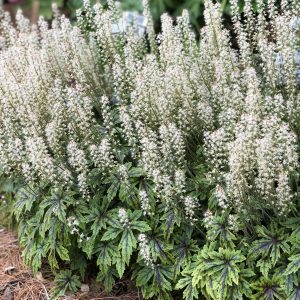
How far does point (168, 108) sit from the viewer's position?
4.55 meters

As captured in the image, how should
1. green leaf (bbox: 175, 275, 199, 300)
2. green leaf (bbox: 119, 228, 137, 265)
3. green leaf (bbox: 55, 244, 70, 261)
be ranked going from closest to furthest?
green leaf (bbox: 175, 275, 199, 300)
green leaf (bbox: 119, 228, 137, 265)
green leaf (bbox: 55, 244, 70, 261)

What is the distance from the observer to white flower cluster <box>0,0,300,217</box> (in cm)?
388

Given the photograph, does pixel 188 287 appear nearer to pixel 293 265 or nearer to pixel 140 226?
pixel 140 226

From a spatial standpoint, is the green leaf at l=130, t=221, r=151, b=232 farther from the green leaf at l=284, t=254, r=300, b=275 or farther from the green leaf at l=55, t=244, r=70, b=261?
the green leaf at l=284, t=254, r=300, b=275

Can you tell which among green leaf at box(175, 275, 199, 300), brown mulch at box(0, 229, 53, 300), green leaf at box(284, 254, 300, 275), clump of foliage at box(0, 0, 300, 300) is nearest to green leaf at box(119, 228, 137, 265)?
clump of foliage at box(0, 0, 300, 300)

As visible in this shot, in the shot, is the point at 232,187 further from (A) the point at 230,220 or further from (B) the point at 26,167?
(B) the point at 26,167

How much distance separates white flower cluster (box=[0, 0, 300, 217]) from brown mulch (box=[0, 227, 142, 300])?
3.17 feet

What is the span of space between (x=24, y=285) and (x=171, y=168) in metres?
1.88

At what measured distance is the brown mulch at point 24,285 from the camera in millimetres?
4734

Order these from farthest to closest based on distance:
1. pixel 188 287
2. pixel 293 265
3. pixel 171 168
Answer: pixel 171 168, pixel 188 287, pixel 293 265

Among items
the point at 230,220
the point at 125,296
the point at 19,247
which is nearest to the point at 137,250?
the point at 125,296

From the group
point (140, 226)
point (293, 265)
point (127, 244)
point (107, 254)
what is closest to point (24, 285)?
point (107, 254)

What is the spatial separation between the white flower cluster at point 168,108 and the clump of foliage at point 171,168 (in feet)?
0.06

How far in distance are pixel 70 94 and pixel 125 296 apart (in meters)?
1.85
